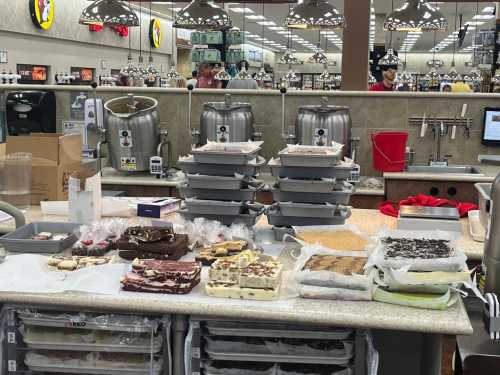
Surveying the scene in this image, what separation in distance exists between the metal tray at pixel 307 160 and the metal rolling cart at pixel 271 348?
0.89 metres

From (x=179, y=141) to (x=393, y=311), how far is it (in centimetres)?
403

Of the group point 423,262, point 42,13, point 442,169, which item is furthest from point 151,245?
point 42,13

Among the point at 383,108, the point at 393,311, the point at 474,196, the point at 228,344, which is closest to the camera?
the point at 393,311

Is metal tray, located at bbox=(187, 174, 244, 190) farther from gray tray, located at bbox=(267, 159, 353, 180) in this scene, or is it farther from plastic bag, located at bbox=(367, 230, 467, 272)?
plastic bag, located at bbox=(367, 230, 467, 272)

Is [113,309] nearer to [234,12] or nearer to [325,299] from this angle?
[325,299]

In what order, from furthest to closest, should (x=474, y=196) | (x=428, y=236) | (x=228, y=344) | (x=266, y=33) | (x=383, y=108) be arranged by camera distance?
(x=266, y=33)
(x=383, y=108)
(x=474, y=196)
(x=428, y=236)
(x=228, y=344)

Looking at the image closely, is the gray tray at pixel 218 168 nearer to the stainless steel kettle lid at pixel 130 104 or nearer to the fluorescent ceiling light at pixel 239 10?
the stainless steel kettle lid at pixel 130 104

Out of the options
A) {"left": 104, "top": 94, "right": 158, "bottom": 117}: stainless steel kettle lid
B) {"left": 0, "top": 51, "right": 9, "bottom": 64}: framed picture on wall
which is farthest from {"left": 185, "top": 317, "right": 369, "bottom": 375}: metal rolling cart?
{"left": 0, "top": 51, "right": 9, "bottom": 64}: framed picture on wall

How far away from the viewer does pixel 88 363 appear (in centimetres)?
218

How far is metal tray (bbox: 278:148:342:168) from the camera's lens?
2.78 m

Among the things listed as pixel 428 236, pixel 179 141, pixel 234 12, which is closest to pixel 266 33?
pixel 234 12

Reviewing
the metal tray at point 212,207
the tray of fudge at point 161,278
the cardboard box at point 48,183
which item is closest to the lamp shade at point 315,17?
the cardboard box at point 48,183

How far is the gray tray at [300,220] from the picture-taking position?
2.84 meters

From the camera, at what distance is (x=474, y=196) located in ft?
16.0
